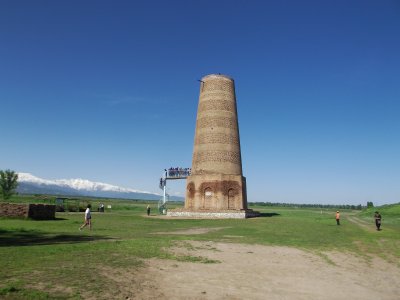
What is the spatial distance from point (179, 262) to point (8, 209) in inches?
775

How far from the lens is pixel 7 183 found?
58.4 metres

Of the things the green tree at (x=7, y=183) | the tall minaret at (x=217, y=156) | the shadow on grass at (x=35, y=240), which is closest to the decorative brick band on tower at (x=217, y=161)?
the tall minaret at (x=217, y=156)

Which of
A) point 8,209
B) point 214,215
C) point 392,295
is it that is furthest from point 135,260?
point 214,215

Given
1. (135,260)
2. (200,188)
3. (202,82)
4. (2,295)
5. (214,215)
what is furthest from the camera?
(202,82)

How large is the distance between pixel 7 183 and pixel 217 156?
4039cm

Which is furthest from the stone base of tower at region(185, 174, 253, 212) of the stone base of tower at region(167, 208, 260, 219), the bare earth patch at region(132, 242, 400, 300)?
the bare earth patch at region(132, 242, 400, 300)

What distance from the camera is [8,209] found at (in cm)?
2472

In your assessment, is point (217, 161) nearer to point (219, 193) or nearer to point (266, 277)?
point (219, 193)

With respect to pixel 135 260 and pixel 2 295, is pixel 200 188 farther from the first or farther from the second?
pixel 2 295

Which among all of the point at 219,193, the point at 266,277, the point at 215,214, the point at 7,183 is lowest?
the point at 266,277

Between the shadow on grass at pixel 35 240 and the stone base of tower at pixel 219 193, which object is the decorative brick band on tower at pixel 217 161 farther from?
the shadow on grass at pixel 35 240

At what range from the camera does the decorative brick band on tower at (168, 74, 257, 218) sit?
35.9m

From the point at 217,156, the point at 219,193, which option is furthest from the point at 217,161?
the point at 219,193

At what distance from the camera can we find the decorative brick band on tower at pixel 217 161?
3588 centimetres
